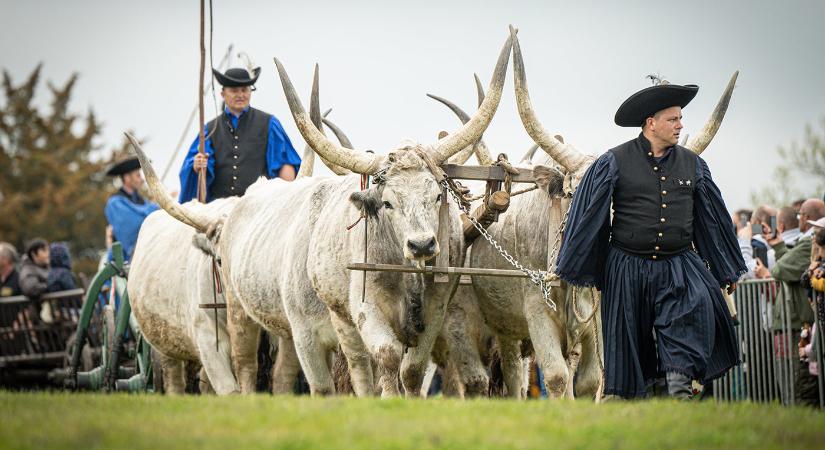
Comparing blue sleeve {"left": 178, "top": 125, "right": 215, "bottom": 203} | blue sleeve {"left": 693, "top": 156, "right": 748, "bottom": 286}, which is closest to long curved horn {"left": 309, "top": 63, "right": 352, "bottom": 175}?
blue sleeve {"left": 693, "top": 156, "right": 748, "bottom": 286}

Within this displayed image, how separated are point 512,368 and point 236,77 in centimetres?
429

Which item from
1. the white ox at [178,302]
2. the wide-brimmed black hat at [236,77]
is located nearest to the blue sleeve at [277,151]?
the wide-brimmed black hat at [236,77]

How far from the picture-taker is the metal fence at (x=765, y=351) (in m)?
11.4

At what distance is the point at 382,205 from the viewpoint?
8.94 m

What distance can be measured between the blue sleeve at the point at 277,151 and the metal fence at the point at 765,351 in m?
4.63

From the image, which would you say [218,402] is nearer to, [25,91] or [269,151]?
[269,151]

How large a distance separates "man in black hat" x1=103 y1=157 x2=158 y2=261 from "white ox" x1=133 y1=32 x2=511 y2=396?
4009 mm

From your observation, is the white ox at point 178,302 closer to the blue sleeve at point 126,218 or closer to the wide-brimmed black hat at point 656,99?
the blue sleeve at point 126,218

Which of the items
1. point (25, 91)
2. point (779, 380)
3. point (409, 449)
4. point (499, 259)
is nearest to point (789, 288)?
point (779, 380)

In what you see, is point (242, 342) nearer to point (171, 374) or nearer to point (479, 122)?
point (171, 374)

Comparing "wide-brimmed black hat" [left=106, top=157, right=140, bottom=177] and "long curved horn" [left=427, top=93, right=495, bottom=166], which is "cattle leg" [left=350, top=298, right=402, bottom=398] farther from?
"wide-brimmed black hat" [left=106, top=157, right=140, bottom=177]

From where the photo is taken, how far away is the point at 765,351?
1204 cm

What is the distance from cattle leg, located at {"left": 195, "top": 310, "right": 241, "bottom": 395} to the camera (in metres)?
11.2

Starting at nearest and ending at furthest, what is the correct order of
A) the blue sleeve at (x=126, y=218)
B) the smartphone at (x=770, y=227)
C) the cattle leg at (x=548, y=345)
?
the cattle leg at (x=548, y=345) → the smartphone at (x=770, y=227) → the blue sleeve at (x=126, y=218)
